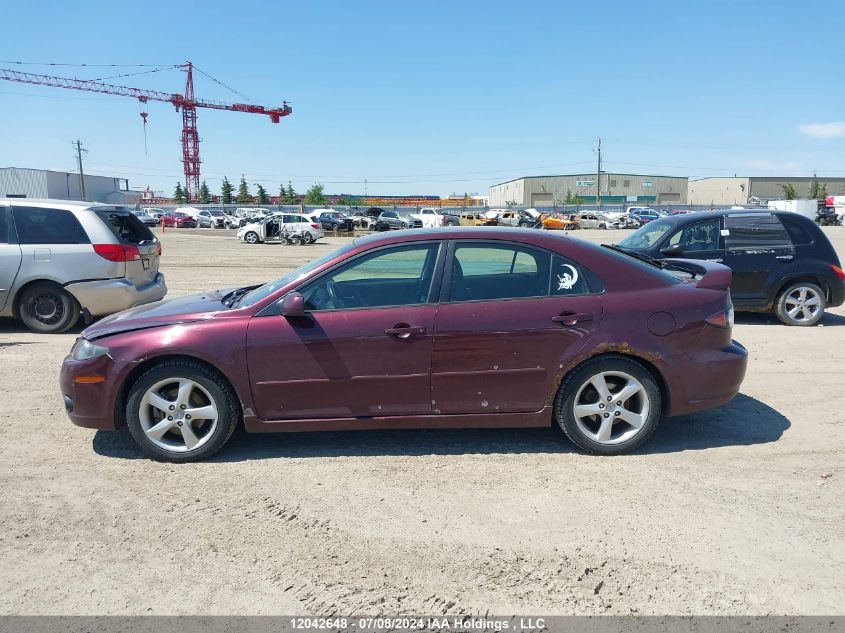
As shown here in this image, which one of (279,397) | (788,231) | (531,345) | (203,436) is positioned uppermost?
(788,231)

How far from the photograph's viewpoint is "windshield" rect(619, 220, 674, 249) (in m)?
9.25

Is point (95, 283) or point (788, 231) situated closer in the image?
point (95, 283)

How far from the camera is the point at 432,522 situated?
3.50m

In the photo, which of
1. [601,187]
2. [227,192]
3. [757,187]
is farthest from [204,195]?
[757,187]

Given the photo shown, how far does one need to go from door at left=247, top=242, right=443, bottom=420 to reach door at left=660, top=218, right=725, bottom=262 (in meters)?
5.95

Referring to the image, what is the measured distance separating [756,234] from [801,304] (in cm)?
118

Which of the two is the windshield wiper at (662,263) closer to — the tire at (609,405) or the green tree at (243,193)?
the tire at (609,405)

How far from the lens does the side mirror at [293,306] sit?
4.09m

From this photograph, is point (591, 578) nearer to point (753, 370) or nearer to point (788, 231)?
point (753, 370)

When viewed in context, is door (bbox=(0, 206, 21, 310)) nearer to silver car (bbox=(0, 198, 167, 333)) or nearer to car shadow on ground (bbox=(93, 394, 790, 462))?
silver car (bbox=(0, 198, 167, 333))

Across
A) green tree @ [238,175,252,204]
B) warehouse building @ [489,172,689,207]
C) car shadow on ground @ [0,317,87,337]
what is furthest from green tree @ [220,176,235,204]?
car shadow on ground @ [0,317,87,337]

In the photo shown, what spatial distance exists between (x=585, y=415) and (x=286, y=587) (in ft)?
7.53

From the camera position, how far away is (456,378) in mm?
4223

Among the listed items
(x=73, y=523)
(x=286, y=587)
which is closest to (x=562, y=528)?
(x=286, y=587)
